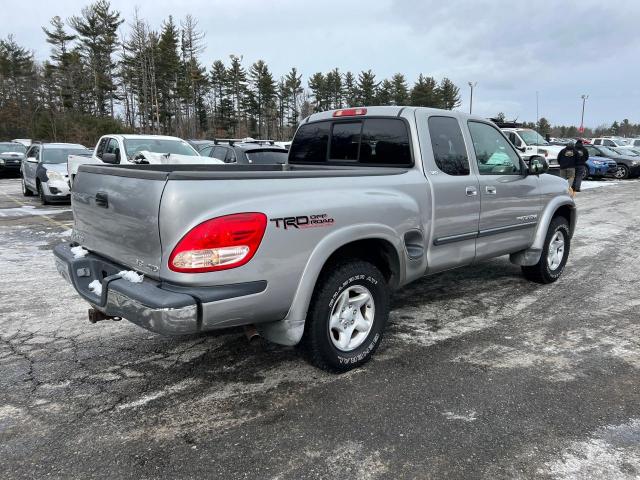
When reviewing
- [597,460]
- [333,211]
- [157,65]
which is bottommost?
[597,460]

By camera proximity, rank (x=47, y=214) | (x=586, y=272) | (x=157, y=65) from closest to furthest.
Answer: (x=586, y=272) < (x=47, y=214) < (x=157, y=65)

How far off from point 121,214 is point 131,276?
41 cm

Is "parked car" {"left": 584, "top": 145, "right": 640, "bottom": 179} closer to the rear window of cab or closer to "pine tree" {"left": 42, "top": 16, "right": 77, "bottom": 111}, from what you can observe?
the rear window of cab

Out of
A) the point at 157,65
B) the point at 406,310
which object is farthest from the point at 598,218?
the point at 157,65

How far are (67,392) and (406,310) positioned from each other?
3.13m

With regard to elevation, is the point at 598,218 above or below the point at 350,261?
below

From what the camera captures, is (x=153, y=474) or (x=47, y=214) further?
(x=47, y=214)

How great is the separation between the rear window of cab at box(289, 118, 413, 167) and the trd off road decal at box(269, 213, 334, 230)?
128 centimetres

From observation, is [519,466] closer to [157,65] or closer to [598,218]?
[598,218]

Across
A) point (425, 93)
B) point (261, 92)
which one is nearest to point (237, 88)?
point (261, 92)

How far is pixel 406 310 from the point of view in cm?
501

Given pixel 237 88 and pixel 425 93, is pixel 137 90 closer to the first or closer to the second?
pixel 237 88

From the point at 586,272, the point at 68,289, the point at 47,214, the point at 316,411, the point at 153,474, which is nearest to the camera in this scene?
the point at 153,474

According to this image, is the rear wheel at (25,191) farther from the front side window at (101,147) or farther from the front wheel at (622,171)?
the front wheel at (622,171)
